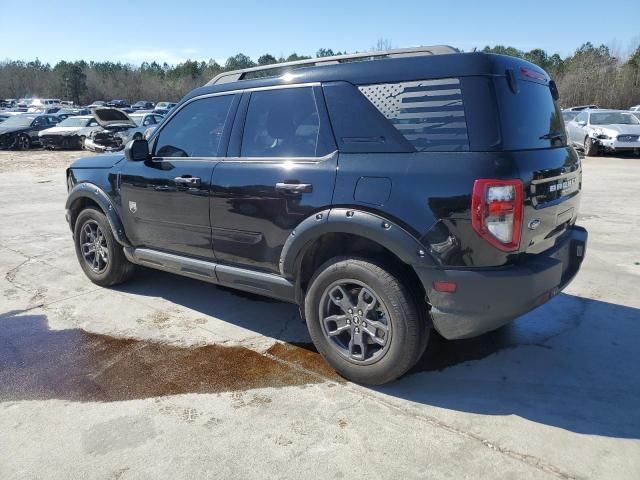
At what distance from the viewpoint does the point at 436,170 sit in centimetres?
276

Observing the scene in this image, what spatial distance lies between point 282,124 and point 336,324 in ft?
4.71

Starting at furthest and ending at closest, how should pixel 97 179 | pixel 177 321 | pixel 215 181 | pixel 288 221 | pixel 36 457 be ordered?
pixel 97 179, pixel 177 321, pixel 215 181, pixel 288 221, pixel 36 457

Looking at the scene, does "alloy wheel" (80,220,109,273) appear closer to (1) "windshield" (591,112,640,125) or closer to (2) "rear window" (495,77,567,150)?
(2) "rear window" (495,77,567,150)

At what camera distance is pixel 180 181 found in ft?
13.3

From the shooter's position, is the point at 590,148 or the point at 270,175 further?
the point at 590,148

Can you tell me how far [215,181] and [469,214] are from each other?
1967 millimetres

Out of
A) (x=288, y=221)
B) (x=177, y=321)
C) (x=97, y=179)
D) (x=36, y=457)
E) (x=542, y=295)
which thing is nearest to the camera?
(x=36, y=457)

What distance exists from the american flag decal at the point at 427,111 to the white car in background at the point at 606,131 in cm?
1773

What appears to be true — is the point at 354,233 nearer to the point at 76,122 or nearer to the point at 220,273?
the point at 220,273

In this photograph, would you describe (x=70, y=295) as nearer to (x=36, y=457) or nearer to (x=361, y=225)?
(x=36, y=457)

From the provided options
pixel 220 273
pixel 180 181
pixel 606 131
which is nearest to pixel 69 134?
pixel 180 181

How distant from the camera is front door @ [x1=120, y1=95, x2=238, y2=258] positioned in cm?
394

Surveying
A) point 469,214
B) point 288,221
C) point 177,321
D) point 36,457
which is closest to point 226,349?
point 177,321

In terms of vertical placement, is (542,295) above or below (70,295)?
above
